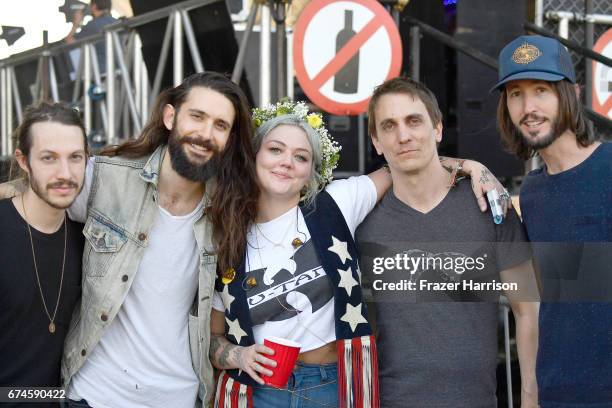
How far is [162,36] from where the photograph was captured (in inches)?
228

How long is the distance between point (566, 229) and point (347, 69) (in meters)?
2.47

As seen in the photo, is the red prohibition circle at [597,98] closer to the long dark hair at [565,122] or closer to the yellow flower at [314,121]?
the long dark hair at [565,122]

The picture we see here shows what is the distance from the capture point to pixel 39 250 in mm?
2545

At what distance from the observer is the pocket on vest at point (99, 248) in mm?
2709

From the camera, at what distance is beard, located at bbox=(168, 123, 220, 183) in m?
2.76

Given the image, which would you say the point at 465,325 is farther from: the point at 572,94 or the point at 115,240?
the point at 115,240

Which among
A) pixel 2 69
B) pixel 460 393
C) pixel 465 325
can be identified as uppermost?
pixel 2 69

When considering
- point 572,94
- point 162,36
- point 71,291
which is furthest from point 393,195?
point 162,36

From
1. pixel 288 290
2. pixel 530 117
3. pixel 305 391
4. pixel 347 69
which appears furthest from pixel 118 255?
pixel 347 69

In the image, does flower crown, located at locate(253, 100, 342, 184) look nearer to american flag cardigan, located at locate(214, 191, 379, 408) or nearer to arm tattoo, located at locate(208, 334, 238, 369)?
american flag cardigan, located at locate(214, 191, 379, 408)

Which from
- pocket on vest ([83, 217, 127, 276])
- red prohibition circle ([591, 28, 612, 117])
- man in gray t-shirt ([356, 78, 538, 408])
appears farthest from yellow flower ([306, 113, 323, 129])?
red prohibition circle ([591, 28, 612, 117])

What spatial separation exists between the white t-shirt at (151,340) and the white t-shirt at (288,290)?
21 centimetres

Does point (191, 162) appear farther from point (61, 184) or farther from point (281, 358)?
point (281, 358)

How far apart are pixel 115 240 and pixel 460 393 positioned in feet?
5.06
